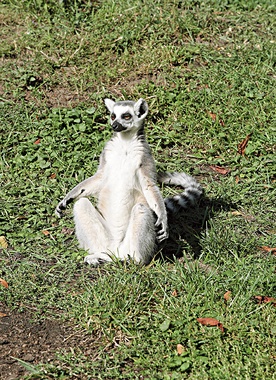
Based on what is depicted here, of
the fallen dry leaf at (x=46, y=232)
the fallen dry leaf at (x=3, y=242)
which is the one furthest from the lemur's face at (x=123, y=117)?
the fallen dry leaf at (x=3, y=242)

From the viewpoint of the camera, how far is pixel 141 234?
5.79 metres

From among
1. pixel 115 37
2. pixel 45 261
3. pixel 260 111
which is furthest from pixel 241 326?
pixel 115 37

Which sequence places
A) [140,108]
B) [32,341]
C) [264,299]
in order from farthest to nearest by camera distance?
[140,108] < [264,299] < [32,341]

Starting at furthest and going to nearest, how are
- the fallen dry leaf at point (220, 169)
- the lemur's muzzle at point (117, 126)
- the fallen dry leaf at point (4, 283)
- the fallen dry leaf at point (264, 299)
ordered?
the fallen dry leaf at point (220, 169) → the lemur's muzzle at point (117, 126) → the fallen dry leaf at point (4, 283) → the fallen dry leaf at point (264, 299)

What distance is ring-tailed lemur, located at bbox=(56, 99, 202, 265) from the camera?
5832 millimetres

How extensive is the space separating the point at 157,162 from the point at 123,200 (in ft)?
5.71

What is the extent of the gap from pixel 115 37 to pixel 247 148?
2.44 m

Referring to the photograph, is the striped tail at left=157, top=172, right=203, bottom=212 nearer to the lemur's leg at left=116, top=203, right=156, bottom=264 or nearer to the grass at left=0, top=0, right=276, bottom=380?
→ the grass at left=0, top=0, right=276, bottom=380

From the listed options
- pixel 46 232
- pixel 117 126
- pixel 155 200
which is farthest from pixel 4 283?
pixel 117 126

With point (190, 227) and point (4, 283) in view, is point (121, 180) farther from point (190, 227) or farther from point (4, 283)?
point (4, 283)

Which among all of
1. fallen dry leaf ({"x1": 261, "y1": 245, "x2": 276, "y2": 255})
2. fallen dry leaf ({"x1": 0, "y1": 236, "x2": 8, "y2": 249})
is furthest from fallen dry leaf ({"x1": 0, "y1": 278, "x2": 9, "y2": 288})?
fallen dry leaf ({"x1": 261, "y1": 245, "x2": 276, "y2": 255})

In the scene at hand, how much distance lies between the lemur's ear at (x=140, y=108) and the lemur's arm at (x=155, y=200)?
47 centimetres

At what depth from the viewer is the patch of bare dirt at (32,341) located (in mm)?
4590

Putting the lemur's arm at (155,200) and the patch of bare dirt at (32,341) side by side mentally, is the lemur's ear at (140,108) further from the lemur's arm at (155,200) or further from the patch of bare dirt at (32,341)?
the patch of bare dirt at (32,341)
